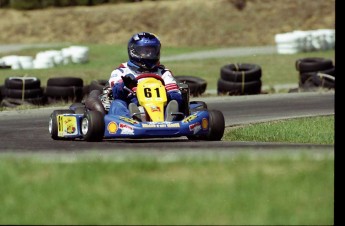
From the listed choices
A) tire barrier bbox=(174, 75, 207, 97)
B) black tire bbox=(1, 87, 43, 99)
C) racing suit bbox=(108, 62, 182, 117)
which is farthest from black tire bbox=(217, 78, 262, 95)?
racing suit bbox=(108, 62, 182, 117)

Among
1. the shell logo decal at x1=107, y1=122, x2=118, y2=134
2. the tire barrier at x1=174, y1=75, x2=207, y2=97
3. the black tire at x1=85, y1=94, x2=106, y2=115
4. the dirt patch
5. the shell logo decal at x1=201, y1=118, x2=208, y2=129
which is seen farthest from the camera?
the dirt patch

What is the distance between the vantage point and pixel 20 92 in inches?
753

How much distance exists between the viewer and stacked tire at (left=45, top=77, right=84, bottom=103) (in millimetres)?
19531

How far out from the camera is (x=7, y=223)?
6.88 meters

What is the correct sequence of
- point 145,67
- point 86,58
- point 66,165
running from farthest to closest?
point 86,58, point 145,67, point 66,165

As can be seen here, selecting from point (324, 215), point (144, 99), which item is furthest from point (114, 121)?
point (324, 215)

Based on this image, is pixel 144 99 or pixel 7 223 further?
pixel 144 99

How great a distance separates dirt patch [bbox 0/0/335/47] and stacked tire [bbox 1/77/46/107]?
23.2 meters

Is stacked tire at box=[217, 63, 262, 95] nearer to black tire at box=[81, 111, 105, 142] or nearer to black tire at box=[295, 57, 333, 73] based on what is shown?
black tire at box=[295, 57, 333, 73]

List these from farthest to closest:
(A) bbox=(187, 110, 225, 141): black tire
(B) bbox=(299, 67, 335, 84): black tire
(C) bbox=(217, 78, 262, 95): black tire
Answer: (B) bbox=(299, 67, 335, 84): black tire < (C) bbox=(217, 78, 262, 95): black tire < (A) bbox=(187, 110, 225, 141): black tire

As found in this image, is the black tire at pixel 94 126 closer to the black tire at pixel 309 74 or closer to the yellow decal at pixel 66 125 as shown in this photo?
the yellow decal at pixel 66 125

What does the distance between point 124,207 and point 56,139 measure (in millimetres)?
6187

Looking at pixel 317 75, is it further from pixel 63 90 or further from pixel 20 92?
pixel 20 92

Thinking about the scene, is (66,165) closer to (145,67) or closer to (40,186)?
(40,186)
